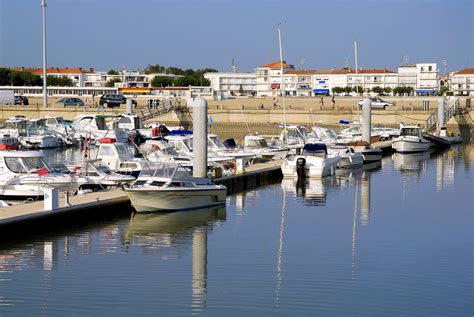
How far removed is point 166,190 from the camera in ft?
94.3

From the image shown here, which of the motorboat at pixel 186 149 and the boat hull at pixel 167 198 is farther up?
the motorboat at pixel 186 149

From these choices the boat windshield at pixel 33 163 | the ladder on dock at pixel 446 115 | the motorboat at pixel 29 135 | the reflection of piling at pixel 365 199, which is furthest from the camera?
the ladder on dock at pixel 446 115

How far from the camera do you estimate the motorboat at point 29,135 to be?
61725 millimetres

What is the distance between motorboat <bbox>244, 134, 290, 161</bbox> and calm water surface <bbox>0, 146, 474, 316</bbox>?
44.6 ft

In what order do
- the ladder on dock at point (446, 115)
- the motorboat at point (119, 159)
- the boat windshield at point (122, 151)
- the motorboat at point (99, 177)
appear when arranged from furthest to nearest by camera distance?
the ladder on dock at point (446, 115)
the boat windshield at point (122, 151)
the motorboat at point (119, 159)
the motorboat at point (99, 177)

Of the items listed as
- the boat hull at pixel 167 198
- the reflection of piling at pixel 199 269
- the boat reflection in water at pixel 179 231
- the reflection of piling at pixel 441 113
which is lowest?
the reflection of piling at pixel 199 269

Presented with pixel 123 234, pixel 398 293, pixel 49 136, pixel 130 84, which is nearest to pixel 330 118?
pixel 49 136

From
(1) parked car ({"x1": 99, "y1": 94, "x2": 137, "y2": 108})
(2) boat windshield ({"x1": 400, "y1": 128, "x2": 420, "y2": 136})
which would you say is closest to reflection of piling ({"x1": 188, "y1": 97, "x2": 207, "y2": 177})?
(2) boat windshield ({"x1": 400, "y1": 128, "x2": 420, "y2": 136})

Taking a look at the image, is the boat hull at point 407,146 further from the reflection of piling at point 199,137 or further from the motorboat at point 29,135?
the reflection of piling at point 199,137

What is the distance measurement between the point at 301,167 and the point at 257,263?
1833 centimetres

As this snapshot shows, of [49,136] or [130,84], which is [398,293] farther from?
[130,84]

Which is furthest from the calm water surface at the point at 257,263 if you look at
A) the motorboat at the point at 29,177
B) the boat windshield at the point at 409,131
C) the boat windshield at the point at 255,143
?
the boat windshield at the point at 409,131

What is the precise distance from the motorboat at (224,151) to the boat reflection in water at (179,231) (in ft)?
44.6

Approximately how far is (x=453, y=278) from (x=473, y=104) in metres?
65.6
